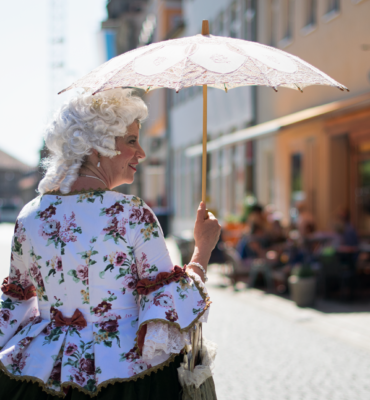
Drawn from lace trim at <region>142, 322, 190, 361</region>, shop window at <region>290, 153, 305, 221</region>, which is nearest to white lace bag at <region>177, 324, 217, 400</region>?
lace trim at <region>142, 322, 190, 361</region>

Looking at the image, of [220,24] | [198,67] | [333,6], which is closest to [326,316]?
[198,67]

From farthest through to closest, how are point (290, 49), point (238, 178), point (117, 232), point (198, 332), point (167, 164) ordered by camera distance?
point (167, 164), point (238, 178), point (290, 49), point (198, 332), point (117, 232)

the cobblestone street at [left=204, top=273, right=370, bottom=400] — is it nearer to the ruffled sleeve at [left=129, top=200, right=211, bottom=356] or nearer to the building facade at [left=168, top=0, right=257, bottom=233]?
the ruffled sleeve at [left=129, top=200, right=211, bottom=356]

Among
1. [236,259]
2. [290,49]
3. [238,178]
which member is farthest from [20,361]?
[238,178]

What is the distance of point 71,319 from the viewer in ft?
7.33

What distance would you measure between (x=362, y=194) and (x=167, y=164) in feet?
59.6

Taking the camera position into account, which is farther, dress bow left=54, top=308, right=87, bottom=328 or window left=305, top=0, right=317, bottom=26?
window left=305, top=0, right=317, bottom=26

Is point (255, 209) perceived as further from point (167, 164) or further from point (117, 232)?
point (167, 164)

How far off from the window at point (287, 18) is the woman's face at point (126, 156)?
13310 mm

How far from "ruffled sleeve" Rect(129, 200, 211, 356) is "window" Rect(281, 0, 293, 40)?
13618 millimetres

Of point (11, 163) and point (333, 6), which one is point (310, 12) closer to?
point (333, 6)

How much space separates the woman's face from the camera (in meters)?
2.43

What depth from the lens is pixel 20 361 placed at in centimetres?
228

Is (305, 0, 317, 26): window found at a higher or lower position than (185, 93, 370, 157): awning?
higher
